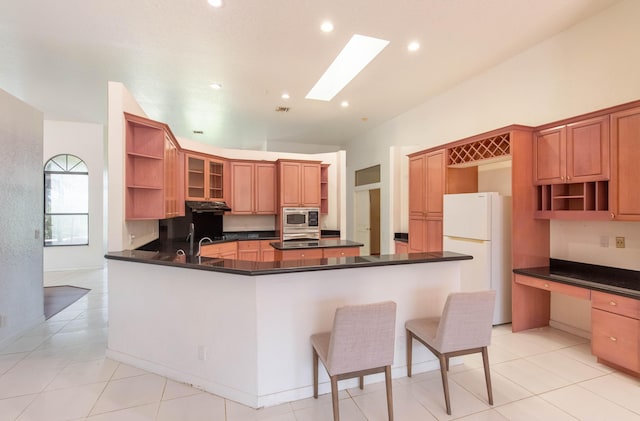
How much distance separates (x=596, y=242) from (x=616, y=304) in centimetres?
89

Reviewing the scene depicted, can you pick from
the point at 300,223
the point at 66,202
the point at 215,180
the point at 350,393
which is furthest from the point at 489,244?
the point at 66,202

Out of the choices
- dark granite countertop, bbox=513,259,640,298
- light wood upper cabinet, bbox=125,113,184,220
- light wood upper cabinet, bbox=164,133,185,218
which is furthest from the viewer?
light wood upper cabinet, bbox=164,133,185,218

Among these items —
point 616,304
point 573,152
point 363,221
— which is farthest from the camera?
point 363,221

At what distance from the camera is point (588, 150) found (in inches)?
114

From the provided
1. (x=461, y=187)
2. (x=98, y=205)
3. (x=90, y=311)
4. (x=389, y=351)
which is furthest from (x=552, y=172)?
(x=98, y=205)

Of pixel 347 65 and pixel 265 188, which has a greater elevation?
Answer: pixel 347 65

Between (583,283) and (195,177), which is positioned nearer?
(583,283)

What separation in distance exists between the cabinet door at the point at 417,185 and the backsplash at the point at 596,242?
1.70m

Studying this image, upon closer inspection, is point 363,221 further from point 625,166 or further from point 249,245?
point 625,166

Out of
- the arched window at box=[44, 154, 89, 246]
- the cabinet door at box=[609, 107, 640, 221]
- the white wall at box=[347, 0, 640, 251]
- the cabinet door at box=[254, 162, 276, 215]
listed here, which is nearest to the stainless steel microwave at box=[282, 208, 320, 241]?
the cabinet door at box=[254, 162, 276, 215]

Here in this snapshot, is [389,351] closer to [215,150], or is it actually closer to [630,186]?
[630,186]

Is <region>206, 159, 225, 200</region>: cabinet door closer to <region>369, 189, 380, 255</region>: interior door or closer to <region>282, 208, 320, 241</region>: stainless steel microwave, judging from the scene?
<region>282, 208, 320, 241</region>: stainless steel microwave

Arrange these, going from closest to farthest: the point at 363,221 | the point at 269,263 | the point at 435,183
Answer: the point at 269,263, the point at 435,183, the point at 363,221

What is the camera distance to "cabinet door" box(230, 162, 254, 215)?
6172 mm
